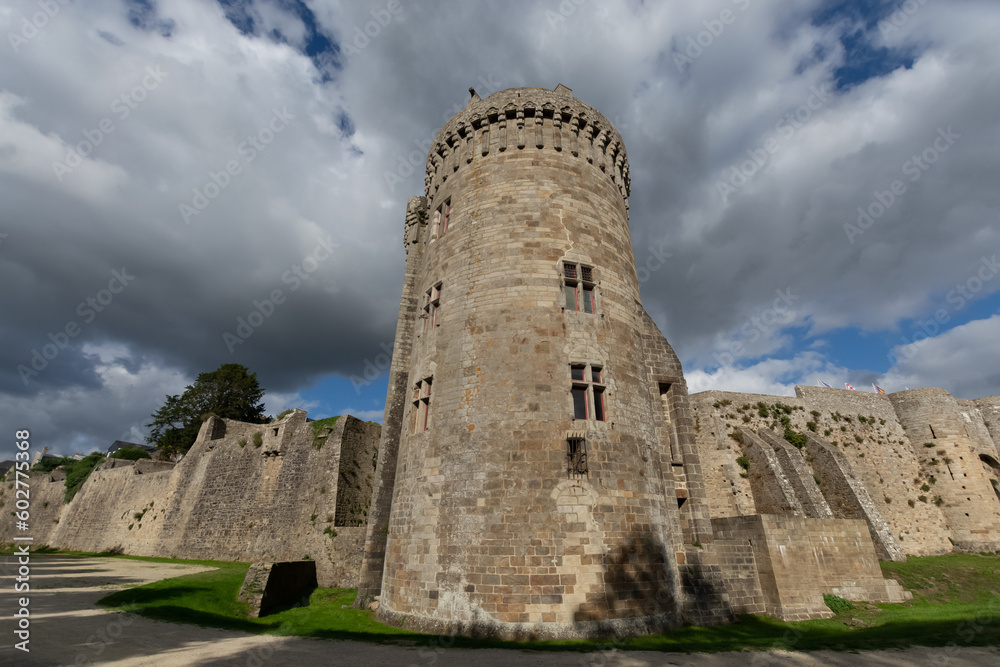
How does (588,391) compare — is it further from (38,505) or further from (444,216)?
(38,505)

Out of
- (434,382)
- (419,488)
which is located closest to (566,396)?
(434,382)

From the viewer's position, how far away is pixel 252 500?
24.6 m

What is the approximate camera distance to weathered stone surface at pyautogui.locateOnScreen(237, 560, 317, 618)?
12883 millimetres

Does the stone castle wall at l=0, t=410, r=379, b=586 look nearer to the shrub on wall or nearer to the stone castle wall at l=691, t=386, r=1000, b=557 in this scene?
the shrub on wall

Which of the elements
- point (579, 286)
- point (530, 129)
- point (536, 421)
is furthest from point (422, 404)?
point (530, 129)

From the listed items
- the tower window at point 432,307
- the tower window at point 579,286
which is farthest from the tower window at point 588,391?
the tower window at point 432,307

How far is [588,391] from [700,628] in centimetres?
656

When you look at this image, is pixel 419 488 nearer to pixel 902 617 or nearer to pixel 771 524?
pixel 771 524

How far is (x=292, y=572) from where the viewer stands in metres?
15.3

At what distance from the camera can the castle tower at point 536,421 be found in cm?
1039

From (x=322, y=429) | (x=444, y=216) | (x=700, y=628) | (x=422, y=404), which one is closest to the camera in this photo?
(x=700, y=628)

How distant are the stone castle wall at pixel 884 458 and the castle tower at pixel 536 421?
11946mm

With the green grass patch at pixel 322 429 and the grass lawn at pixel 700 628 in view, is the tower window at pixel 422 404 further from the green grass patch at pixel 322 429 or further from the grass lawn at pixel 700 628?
the green grass patch at pixel 322 429

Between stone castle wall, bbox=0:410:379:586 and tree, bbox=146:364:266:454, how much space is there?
6.95 metres
